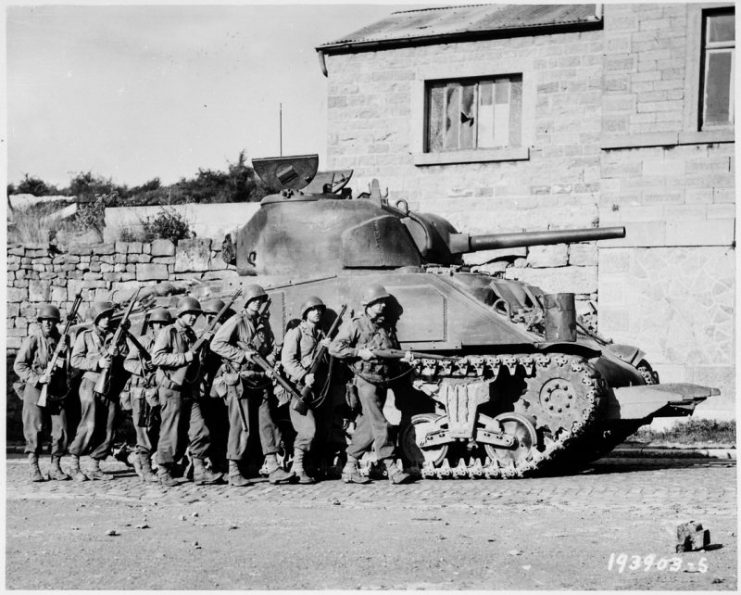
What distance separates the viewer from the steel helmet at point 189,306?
A: 14211 millimetres

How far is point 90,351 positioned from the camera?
14.4 metres

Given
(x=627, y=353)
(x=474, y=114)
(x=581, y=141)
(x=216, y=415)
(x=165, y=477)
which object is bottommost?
(x=165, y=477)

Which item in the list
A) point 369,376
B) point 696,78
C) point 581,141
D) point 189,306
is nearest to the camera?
point 369,376

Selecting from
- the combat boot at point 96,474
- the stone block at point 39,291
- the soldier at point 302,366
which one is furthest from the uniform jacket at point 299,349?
the stone block at point 39,291

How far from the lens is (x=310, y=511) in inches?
459

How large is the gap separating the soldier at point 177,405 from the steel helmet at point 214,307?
2.66 feet

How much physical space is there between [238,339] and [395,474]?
7.13 ft

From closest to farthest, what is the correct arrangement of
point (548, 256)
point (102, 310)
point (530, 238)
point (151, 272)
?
1. point (102, 310)
2. point (530, 238)
3. point (548, 256)
4. point (151, 272)

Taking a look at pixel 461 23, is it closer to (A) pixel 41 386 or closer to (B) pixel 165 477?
(A) pixel 41 386

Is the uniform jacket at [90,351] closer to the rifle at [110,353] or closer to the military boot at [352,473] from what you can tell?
the rifle at [110,353]

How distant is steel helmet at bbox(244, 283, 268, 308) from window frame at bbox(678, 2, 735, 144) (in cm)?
851

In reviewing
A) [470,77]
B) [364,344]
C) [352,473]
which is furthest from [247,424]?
[470,77]

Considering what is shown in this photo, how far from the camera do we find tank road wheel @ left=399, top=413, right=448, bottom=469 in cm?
1410

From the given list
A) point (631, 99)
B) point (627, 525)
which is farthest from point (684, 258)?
point (627, 525)
